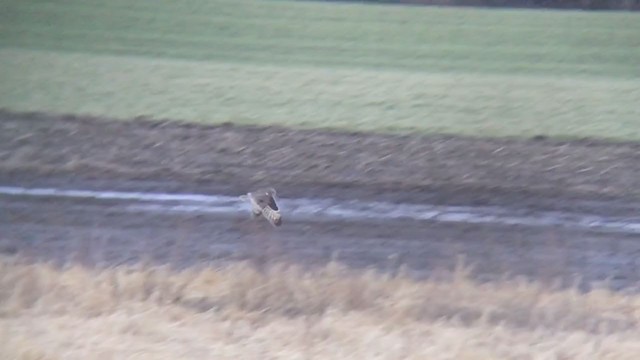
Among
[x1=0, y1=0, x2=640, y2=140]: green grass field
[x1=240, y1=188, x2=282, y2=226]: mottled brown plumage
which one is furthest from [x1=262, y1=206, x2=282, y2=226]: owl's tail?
[x1=0, y1=0, x2=640, y2=140]: green grass field

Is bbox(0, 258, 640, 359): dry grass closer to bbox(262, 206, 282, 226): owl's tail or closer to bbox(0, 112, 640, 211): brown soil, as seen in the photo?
bbox(262, 206, 282, 226): owl's tail

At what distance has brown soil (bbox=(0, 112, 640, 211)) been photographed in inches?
119

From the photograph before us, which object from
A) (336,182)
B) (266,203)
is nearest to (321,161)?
(336,182)

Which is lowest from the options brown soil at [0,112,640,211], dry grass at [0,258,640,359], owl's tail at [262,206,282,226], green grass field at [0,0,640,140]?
dry grass at [0,258,640,359]

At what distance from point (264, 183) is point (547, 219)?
84cm

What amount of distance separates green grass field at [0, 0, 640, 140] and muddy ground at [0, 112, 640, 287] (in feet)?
0.18

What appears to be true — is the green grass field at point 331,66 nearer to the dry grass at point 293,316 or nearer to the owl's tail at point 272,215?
the owl's tail at point 272,215

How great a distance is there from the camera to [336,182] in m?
3.06

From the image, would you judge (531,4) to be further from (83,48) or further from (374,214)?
(83,48)

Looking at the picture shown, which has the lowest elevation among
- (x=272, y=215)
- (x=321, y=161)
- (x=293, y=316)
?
(x=293, y=316)

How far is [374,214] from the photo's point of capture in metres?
3.08

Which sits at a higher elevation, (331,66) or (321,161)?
(331,66)

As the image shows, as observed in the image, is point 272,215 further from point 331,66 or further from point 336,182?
point 331,66

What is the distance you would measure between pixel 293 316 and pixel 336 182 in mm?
414
